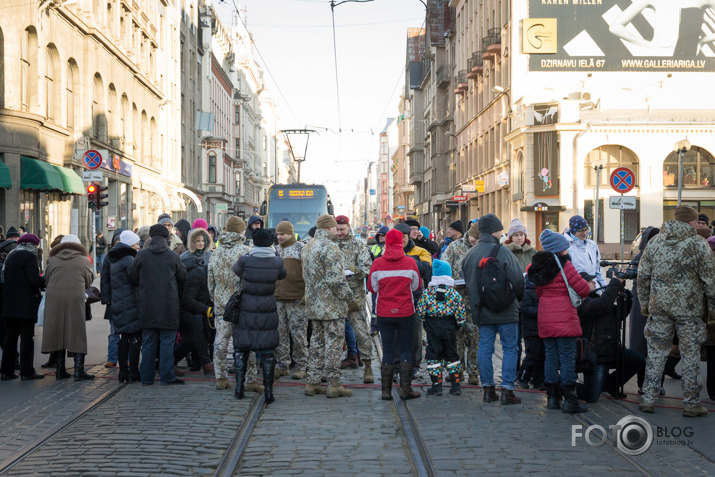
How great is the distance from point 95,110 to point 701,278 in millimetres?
28334

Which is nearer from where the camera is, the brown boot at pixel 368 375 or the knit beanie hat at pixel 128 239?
the brown boot at pixel 368 375

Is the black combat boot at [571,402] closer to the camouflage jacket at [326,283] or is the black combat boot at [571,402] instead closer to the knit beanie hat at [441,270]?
the knit beanie hat at [441,270]

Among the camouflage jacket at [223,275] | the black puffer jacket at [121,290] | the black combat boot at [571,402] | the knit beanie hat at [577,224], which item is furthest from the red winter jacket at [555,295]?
the black puffer jacket at [121,290]

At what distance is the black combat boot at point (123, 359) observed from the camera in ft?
31.3

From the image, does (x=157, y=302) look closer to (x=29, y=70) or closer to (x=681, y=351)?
(x=681, y=351)

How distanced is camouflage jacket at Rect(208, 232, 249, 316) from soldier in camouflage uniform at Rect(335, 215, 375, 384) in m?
1.45

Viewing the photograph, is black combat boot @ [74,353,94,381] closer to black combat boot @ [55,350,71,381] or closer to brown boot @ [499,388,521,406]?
black combat boot @ [55,350,71,381]

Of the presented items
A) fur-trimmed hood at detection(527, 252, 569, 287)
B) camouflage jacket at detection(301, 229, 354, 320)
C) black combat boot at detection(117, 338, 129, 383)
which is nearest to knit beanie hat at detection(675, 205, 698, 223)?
fur-trimmed hood at detection(527, 252, 569, 287)

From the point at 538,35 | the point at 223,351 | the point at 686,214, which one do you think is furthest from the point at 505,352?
the point at 538,35

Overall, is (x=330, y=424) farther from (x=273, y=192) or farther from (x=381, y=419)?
(x=273, y=192)

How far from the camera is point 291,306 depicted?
9.78 m

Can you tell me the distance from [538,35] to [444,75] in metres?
26.0

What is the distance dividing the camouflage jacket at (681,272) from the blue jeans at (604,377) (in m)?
0.84

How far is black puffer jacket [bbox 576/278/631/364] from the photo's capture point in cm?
803
